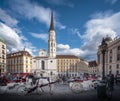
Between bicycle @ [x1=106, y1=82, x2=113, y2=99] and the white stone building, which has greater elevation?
the white stone building

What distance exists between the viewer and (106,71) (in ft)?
12.2

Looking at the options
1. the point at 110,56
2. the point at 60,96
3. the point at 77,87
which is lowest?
the point at 60,96

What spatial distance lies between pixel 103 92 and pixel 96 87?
23 centimetres

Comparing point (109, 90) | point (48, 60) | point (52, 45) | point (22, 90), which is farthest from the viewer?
point (109, 90)

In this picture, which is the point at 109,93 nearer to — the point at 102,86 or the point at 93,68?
the point at 102,86

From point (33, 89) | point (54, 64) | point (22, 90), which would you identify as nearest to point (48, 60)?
point (54, 64)

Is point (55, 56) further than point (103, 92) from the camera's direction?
No

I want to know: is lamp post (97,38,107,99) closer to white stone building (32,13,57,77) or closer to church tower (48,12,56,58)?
white stone building (32,13,57,77)

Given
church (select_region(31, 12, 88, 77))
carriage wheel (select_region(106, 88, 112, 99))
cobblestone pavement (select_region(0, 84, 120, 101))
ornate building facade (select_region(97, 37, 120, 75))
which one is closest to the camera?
church (select_region(31, 12, 88, 77))

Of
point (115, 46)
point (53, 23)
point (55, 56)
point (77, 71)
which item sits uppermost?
point (53, 23)

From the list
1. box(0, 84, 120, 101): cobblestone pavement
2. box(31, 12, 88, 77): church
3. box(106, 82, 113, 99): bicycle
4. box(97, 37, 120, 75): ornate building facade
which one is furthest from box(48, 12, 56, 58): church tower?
box(106, 82, 113, 99): bicycle

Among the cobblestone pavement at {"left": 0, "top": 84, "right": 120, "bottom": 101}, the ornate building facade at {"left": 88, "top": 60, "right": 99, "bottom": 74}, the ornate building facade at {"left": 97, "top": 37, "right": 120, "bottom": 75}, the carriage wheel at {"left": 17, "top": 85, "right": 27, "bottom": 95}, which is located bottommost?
the cobblestone pavement at {"left": 0, "top": 84, "right": 120, "bottom": 101}

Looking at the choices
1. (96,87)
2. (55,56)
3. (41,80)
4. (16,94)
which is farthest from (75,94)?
(16,94)

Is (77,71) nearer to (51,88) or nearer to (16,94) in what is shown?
(51,88)
